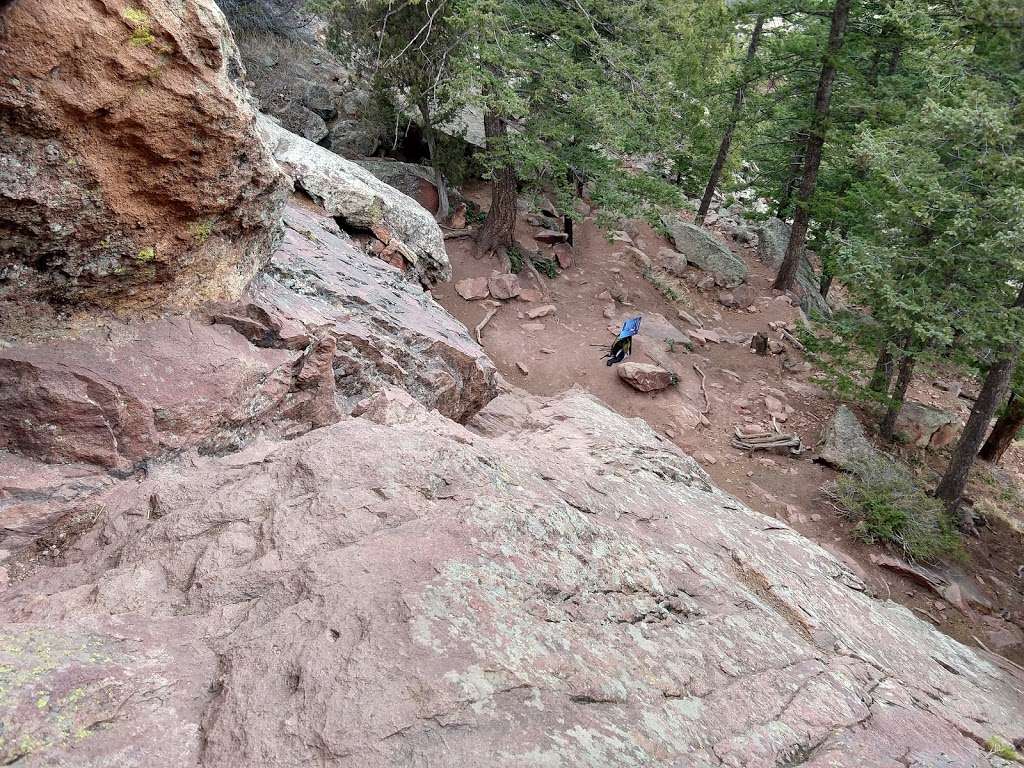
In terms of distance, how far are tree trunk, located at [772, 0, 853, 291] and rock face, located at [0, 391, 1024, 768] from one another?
44.2 ft

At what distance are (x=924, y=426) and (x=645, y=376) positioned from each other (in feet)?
18.5

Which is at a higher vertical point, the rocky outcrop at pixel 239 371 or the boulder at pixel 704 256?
the boulder at pixel 704 256

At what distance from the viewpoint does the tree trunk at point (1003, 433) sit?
37.1ft

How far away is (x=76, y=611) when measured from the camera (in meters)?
2.34

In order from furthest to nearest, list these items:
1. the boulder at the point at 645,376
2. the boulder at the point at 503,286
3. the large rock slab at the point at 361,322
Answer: the boulder at the point at 503,286 → the boulder at the point at 645,376 → the large rock slab at the point at 361,322

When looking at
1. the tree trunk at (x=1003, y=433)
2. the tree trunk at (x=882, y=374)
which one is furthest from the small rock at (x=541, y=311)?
the tree trunk at (x=1003, y=433)

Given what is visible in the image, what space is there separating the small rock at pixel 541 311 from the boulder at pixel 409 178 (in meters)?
3.88

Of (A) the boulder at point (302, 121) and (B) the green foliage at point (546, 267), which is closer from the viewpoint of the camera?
(A) the boulder at point (302, 121)

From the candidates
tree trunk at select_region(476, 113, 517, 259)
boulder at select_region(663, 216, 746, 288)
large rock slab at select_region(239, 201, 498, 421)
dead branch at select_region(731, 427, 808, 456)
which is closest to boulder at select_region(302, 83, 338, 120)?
tree trunk at select_region(476, 113, 517, 259)

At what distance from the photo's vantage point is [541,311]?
1316 cm

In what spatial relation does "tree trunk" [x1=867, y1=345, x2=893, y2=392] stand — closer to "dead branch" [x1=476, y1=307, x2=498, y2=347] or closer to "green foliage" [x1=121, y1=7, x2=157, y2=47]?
"dead branch" [x1=476, y1=307, x2=498, y2=347]

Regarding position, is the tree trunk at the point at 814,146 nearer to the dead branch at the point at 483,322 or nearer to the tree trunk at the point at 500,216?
the tree trunk at the point at 500,216

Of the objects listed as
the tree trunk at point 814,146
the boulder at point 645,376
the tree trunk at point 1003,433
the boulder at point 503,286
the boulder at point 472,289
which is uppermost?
the tree trunk at point 814,146

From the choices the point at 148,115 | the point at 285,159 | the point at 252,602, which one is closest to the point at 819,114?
the point at 285,159
